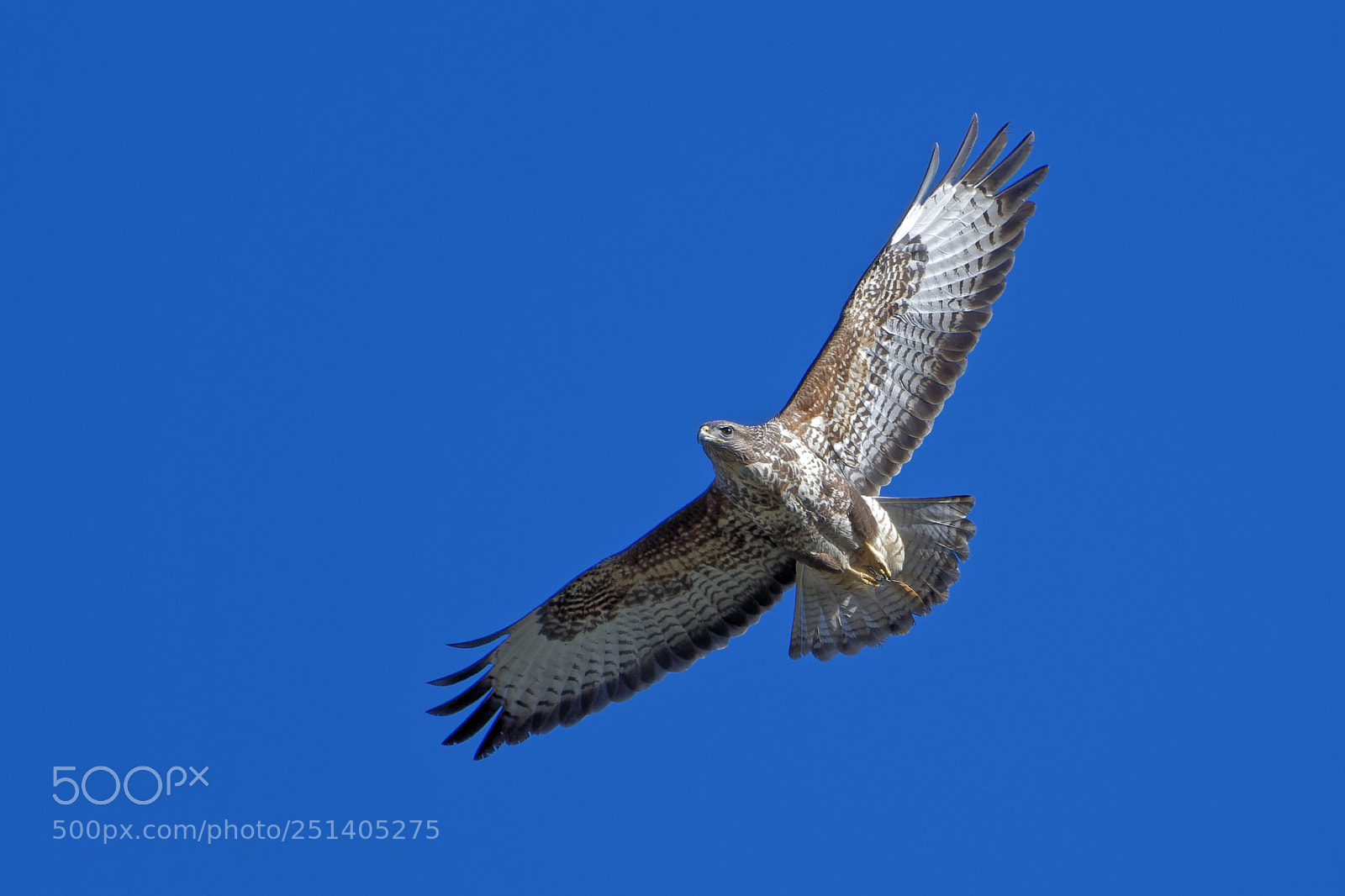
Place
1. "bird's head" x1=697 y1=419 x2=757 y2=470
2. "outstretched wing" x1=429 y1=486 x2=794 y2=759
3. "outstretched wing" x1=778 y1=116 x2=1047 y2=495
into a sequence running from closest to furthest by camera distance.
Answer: "bird's head" x1=697 y1=419 x2=757 y2=470
"outstretched wing" x1=778 y1=116 x2=1047 y2=495
"outstretched wing" x1=429 y1=486 x2=794 y2=759

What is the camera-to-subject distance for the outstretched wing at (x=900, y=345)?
371 inches

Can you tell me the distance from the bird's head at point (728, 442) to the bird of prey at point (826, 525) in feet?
0.07

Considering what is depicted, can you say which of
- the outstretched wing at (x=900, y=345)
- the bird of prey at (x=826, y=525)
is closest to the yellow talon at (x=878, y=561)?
the bird of prey at (x=826, y=525)

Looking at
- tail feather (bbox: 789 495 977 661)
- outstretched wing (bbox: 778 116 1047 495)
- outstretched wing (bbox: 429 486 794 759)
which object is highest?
outstretched wing (bbox: 778 116 1047 495)

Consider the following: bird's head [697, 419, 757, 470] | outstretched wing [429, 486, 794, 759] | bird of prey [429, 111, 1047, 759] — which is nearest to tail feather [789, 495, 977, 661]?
bird of prey [429, 111, 1047, 759]

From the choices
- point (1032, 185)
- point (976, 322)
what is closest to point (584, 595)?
point (976, 322)

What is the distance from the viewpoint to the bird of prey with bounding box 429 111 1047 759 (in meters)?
9.23

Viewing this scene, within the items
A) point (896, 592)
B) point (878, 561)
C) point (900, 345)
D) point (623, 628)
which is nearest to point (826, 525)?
point (878, 561)

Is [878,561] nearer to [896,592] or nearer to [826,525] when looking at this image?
[896,592]

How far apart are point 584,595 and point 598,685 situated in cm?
71

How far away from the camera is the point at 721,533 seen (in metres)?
9.55

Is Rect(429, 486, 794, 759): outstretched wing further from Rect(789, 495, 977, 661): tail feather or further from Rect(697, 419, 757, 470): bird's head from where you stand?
Rect(697, 419, 757, 470): bird's head

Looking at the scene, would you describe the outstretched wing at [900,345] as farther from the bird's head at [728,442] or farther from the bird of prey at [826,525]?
the bird's head at [728,442]

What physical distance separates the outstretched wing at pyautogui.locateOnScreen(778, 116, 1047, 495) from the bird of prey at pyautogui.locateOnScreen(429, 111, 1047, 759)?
0.01m
